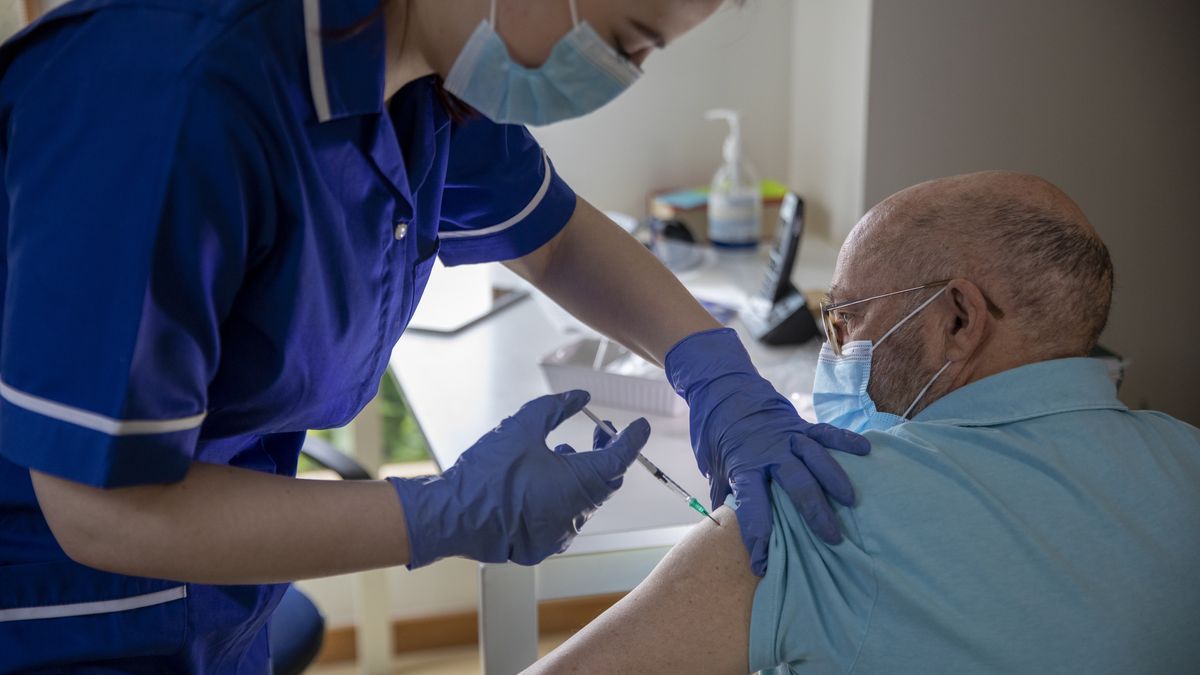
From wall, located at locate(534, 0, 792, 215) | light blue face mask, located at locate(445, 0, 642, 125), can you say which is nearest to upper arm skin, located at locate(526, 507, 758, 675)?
light blue face mask, located at locate(445, 0, 642, 125)

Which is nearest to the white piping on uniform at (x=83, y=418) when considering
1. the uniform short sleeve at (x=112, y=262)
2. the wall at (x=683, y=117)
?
the uniform short sleeve at (x=112, y=262)

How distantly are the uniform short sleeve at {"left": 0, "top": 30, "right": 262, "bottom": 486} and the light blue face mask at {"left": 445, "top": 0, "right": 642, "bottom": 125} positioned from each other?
204mm

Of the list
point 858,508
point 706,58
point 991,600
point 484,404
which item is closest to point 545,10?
point 858,508

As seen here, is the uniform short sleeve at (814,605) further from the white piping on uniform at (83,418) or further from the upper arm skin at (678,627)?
the white piping on uniform at (83,418)

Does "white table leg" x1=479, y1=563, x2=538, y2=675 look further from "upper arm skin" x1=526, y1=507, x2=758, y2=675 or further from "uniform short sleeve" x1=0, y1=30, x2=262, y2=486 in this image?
"uniform short sleeve" x1=0, y1=30, x2=262, y2=486

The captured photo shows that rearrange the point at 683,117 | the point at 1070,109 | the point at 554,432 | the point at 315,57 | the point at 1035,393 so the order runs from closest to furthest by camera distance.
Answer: the point at 315,57, the point at 1035,393, the point at 554,432, the point at 1070,109, the point at 683,117

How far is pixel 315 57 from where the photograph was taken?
88 cm

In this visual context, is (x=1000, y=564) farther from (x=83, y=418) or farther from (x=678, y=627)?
(x=83, y=418)

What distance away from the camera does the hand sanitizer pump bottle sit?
254 centimetres

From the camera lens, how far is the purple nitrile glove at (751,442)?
1030mm

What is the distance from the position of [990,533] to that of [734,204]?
163cm

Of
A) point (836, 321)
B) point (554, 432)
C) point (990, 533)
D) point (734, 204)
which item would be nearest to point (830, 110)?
point (734, 204)

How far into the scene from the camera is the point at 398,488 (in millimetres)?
929

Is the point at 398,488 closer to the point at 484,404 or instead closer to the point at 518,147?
the point at 518,147
